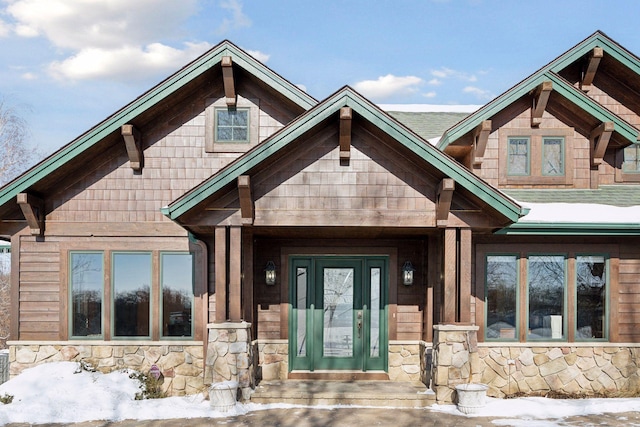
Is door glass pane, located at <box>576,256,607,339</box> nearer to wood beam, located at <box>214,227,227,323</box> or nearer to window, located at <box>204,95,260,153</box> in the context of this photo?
wood beam, located at <box>214,227,227,323</box>

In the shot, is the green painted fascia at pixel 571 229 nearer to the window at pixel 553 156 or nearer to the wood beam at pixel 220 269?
the window at pixel 553 156

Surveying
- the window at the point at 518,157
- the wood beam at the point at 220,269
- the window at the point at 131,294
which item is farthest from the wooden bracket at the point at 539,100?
the window at the point at 131,294

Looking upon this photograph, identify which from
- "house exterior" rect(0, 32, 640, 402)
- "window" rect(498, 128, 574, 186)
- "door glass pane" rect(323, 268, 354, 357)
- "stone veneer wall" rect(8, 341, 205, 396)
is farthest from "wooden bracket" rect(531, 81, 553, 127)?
"stone veneer wall" rect(8, 341, 205, 396)

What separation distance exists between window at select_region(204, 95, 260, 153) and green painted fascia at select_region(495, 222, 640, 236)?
4610 mm

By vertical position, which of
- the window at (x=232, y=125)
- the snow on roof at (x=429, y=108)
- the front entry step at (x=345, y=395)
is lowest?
the front entry step at (x=345, y=395)

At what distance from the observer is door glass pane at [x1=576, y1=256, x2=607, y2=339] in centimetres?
985

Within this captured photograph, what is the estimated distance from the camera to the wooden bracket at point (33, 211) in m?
9.43

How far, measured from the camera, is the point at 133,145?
9.88 m

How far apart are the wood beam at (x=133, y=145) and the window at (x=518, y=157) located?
6.62 m

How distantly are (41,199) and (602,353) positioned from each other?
990cm

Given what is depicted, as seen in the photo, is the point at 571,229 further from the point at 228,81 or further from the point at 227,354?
the point at 228,81

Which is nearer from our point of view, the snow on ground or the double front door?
the snow on ground

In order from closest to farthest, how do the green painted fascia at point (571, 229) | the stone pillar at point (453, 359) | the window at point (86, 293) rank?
the stone pillar at point (453, 359) < the green painted fascia at point (571, 229) < the window at point (86, 293)

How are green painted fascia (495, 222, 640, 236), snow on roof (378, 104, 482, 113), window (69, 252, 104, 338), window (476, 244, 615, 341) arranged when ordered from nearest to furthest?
green painted fascia (495, 222, 640, 236) < window (476, 244, 615, 341) < window (69, 252, 104, 338) < snow on roof (378, 104, 482, 113)
